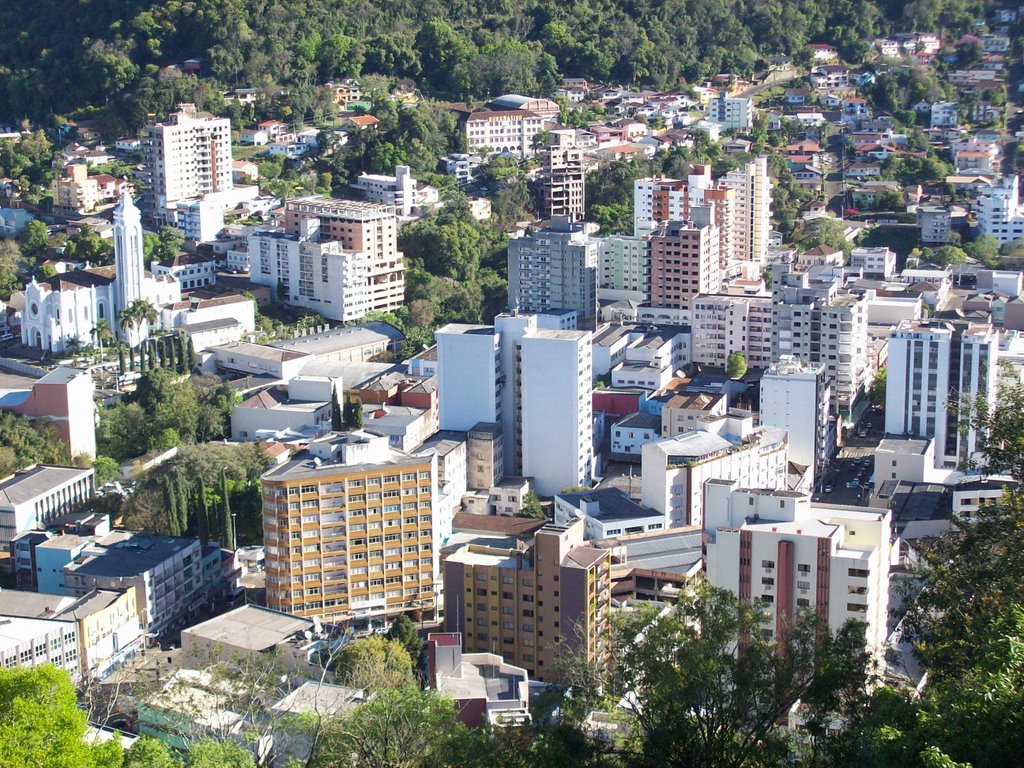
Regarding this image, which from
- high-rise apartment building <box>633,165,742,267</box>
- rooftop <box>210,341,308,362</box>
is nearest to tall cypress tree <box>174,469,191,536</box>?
rooftop <box>210,341,308,362</box>

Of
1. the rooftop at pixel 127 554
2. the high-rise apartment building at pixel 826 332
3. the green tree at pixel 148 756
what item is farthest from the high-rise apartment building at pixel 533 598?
the high-rise apartment building at pixel 826 332

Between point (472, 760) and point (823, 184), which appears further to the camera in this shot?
point (823, 184)

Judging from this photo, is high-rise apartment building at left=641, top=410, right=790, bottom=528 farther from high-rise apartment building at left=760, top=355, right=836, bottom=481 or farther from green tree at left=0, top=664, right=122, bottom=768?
green tree at left=0, top=664, right=122, bottom=768

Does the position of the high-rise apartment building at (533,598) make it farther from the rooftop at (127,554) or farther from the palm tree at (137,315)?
the palm tree at (137,315)

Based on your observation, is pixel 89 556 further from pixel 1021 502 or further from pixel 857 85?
pixel 857 85

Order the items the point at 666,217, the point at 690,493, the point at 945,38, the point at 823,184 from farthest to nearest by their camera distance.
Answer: the point at 945,38 → the point at 823,184 → the point at 666,217 → the point at 690,493

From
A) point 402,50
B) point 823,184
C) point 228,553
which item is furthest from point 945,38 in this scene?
point 228,553

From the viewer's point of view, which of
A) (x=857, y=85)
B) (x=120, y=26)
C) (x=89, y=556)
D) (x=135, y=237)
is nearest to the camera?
(x=89, y=556)

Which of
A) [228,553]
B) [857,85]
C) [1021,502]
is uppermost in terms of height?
[857,85]

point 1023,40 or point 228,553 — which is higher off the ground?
point 1023,40
